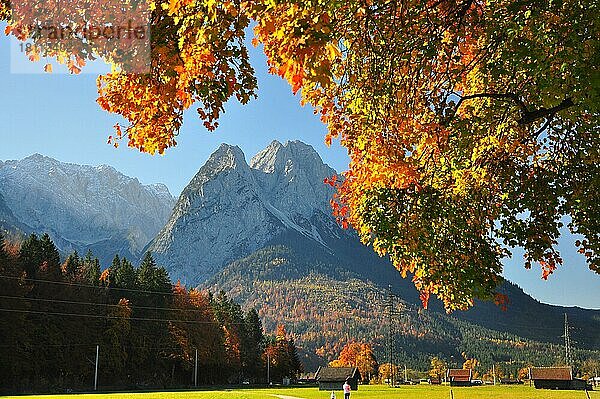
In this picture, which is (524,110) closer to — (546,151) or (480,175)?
(480,175)

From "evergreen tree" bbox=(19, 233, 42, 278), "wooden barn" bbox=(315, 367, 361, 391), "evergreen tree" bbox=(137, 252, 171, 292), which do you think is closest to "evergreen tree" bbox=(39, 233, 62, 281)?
"evergreen tree" bbox=(19, 233, 42, 278)

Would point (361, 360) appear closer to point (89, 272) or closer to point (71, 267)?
point (89, 272)

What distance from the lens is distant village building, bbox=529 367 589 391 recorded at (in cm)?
10650

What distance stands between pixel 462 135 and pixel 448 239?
2434 mm

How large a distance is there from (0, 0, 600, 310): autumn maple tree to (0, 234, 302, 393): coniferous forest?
5846 cm

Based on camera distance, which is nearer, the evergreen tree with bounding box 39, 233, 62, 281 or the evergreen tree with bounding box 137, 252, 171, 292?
the evergreen tree with bounding box 39, 233, 62, 281

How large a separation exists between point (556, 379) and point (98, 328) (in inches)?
3115

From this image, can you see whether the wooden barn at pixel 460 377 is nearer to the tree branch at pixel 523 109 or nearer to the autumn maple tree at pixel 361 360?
the autumn maple tree at pixel 361 360

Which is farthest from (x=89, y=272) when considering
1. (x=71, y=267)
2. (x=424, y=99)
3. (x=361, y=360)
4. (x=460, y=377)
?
(x=460, y=377)

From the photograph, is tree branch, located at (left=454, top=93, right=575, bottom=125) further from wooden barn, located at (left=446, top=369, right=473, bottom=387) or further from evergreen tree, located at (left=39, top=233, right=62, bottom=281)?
wooden barn, located at (left=446, top=369, right=473, bottom=387)

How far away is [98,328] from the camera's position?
236ft

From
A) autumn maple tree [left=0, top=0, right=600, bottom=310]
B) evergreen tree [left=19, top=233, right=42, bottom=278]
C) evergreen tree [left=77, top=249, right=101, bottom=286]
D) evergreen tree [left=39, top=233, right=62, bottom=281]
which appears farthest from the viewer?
evergreen tree [left=77, top=249, right=101, bottom=286]

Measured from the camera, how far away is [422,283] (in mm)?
11438

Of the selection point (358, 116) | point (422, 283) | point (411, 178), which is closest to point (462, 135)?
point (411, 178)
